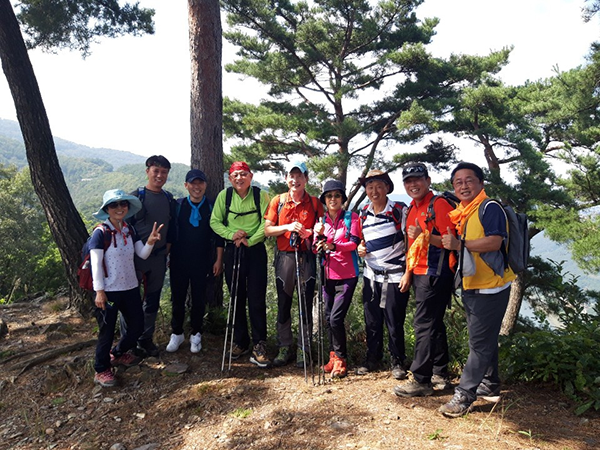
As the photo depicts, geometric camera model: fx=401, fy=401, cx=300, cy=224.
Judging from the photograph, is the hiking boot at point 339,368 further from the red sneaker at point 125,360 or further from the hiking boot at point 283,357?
the red sneaker at point 125,360

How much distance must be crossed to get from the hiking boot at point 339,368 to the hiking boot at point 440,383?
0.86 metres

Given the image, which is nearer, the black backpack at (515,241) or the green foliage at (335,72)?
the black backpack at (515,241)

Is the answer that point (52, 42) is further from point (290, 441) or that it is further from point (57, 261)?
point (290, 441)

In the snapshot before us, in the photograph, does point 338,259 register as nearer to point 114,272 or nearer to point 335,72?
point 114,272

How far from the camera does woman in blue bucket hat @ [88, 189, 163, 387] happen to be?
377cm

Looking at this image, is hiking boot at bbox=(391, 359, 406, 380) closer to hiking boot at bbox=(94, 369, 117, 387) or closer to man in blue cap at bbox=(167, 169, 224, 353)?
man in blue cap at bbox=(167, 169, 224, 353)

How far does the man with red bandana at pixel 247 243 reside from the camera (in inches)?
169

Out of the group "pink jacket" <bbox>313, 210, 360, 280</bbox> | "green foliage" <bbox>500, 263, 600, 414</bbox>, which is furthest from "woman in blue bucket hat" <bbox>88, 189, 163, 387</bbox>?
"green foliage" <bbox>500, 263, 600, 414</bbox>

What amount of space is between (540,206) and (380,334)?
10206 mm

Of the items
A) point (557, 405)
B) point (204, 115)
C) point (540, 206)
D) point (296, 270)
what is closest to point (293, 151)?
point (540, 206)

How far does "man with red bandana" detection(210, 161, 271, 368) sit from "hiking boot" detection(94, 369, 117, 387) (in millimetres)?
1393

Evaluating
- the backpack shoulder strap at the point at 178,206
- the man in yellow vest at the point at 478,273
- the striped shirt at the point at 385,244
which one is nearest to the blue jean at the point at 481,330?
the man in yellow vest at the point at 478,273

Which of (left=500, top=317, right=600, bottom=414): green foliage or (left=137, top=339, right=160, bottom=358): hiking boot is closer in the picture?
(left=500, top=317, right=600, bottom=414): green foliage

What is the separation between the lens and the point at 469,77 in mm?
15195
